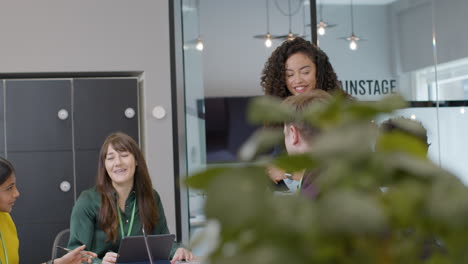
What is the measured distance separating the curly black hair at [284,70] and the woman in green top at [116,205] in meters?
0.88

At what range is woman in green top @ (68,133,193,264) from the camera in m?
3.76

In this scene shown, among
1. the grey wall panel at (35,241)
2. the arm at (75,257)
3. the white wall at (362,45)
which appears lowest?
the grey wall panel at (35,241)

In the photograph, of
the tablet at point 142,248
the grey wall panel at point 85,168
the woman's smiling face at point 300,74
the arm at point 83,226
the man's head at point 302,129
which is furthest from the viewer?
the grey wall panel at point 85,168

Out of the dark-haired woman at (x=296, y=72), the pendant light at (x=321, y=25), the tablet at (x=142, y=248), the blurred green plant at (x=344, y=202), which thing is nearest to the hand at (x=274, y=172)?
the blurred green plant at (x=344, y=202)

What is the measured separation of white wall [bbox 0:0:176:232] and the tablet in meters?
2.18

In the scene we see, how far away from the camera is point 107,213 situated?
380cm

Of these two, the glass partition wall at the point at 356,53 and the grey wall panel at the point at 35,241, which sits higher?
the glass partition wall at the point at 356,53

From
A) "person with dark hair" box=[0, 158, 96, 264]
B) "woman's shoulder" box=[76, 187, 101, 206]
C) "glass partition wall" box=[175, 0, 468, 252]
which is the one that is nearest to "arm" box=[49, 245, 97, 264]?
"person with dark hair" box=[0, 158, 96, 264]

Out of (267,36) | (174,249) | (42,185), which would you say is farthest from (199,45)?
(174,249)

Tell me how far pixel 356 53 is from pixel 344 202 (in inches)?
199

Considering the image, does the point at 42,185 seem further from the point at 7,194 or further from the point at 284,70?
the point at 284,70

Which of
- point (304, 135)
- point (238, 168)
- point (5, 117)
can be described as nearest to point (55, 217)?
point (5, 117)

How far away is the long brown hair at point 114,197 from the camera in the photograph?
3.79m

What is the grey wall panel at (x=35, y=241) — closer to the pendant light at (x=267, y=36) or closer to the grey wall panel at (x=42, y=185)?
the grey wall panel at (x=42, y=185)
